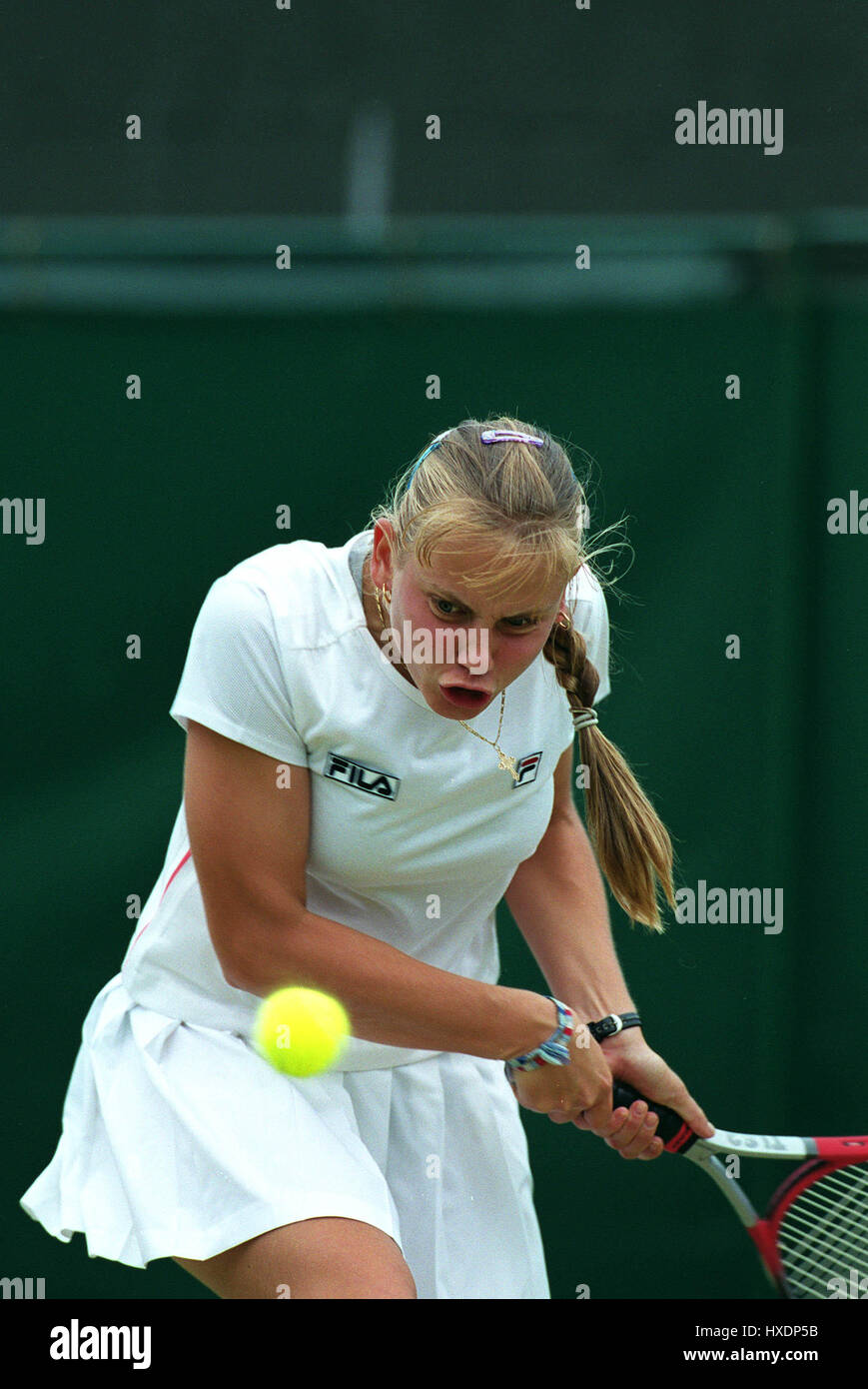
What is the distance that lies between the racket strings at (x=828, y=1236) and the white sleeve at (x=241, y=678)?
933mm

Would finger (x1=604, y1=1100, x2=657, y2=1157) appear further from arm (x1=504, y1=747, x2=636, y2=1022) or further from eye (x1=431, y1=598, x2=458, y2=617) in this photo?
eye (x1=431, y1=598, x2=458, y2=617)

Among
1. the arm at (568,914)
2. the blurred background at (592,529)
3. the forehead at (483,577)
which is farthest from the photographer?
the blurred background at (592,529)

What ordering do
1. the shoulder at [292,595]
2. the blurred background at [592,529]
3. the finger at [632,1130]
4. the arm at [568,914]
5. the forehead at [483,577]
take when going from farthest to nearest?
the blurred background at [592,529], the arm at [568,914], the finger at [632,1130], the shoulder at [292,595], the forehead at [483,577]

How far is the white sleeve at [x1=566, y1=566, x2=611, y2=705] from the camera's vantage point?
183cm

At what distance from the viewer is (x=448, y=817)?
174cm

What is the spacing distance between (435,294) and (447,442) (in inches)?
37.5

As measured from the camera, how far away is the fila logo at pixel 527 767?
1779mm

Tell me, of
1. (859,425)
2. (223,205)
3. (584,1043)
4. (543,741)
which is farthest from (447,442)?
(223,205)

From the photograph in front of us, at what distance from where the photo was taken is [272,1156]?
1644 millimetres

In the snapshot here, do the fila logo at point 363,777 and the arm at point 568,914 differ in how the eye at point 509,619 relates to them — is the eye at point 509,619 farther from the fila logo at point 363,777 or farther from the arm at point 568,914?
the arm at point 568,914

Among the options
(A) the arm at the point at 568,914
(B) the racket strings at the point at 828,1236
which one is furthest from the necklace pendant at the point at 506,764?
(B) the racket strings at the point at 828,1236

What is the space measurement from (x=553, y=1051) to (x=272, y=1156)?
1.16ft

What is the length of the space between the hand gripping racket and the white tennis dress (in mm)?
257

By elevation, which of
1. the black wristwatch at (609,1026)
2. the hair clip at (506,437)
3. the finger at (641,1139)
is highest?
the hair clip at (506,437)
